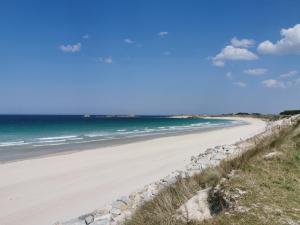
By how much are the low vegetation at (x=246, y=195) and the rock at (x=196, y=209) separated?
10 cm

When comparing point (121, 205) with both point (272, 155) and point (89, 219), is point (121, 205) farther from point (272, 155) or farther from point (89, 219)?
point (272, 155)

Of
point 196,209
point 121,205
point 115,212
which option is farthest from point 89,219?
point 196,209

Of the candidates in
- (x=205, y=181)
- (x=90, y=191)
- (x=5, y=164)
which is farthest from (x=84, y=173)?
(x=205, y=181)

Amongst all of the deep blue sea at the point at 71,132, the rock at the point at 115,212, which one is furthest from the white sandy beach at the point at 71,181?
the deep blue sea at the point at 71,132

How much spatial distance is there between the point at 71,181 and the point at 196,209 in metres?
8.68

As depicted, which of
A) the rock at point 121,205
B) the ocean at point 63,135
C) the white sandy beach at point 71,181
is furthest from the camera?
the ocean at point 63,135

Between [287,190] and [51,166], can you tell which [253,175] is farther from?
[51,166]

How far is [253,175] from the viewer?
5.52 meters

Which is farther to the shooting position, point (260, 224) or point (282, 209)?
point (282, 209)

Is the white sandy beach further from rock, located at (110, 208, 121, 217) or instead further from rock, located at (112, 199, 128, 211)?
rock, located at (110, 208, 121, 217)

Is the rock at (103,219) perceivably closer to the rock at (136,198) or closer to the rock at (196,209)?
the rock at (136,198)

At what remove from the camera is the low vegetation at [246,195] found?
410cm

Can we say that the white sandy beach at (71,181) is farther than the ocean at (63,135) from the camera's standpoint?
No

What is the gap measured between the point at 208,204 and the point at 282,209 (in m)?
1.14
